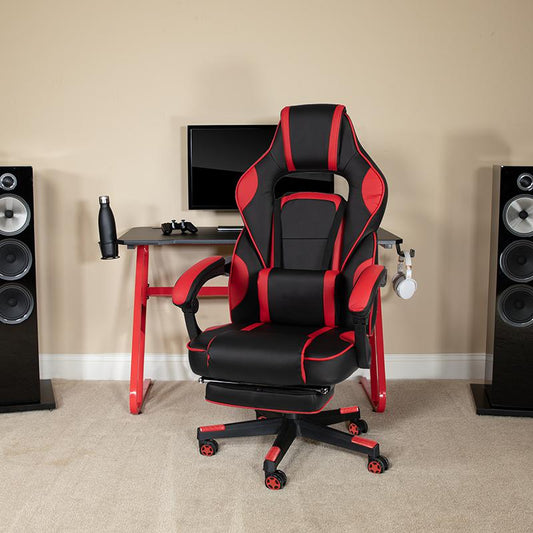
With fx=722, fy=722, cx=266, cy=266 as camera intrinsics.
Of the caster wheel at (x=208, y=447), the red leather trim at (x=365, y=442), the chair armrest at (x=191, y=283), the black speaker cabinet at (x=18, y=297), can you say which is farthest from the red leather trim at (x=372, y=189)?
the black speaker cabinet at (x=18, y=297)

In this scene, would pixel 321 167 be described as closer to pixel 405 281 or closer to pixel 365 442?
pixel 405 281

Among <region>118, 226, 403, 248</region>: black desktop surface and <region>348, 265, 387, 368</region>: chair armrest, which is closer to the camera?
<region>348, 265, 387, 368</region>: chair armrest

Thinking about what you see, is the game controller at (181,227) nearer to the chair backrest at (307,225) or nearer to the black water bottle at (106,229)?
the black water bottle at (106,229)

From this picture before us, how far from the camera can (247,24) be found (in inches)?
129

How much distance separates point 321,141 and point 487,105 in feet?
3.85

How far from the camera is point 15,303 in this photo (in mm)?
3043

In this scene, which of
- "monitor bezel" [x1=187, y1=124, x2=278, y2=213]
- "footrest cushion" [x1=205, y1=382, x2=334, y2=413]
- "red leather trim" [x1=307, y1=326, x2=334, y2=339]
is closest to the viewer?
"footrest cushion" [x1=205, y1=382, x2=334, y2=413]

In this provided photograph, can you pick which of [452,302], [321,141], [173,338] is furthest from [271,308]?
[452,302]

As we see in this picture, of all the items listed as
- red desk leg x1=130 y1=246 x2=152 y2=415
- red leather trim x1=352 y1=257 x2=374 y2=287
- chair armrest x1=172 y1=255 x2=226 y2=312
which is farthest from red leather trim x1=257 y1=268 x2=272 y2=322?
red desk leg x1=130 y1=246 x2=152 y2=415

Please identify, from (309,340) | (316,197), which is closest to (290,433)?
(309,340)

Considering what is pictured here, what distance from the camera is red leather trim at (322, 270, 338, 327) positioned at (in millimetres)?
2555

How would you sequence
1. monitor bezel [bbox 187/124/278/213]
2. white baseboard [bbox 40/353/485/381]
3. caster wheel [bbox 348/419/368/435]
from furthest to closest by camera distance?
white baseboard [bbox 40/353/485/381] < monitor bezel [bbox 187/124/278/213] < caster wheel [bbox 348/419/368/435]

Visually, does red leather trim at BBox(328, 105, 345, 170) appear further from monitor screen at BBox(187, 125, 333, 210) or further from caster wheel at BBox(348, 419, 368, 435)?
caster wheel at BBox(348, 419, 368, 435)

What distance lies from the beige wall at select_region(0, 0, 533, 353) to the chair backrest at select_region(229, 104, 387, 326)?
2.52 feet
